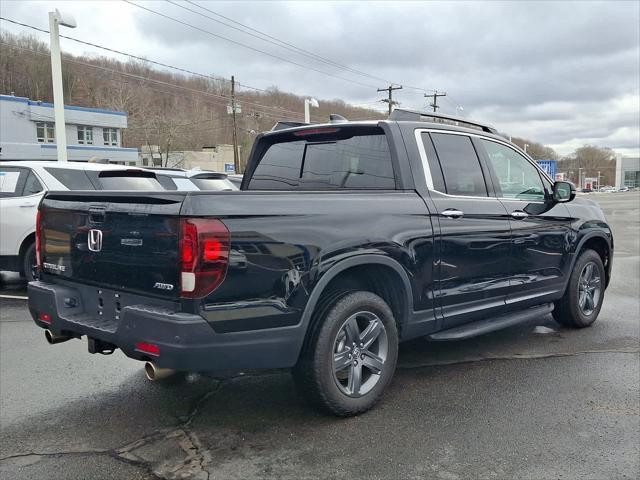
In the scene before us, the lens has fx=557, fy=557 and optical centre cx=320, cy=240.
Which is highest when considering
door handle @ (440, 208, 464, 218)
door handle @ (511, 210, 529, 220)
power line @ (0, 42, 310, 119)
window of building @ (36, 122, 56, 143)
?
power line @ (0, 42, 310, 119)

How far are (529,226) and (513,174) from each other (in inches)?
20.2

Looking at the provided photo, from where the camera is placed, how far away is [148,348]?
2.94 m

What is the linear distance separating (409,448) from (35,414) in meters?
2.44

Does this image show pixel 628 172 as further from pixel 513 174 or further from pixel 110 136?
pixel 513 174

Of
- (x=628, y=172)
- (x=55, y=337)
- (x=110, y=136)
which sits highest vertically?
(x=110, y=136)

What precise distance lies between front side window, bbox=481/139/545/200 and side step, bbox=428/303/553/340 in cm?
102

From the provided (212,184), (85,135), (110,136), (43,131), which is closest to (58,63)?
(212,184)

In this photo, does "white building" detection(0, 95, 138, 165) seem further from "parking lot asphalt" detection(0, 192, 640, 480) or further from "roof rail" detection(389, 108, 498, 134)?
"roof rail" detection(389, 108, 498, 134)

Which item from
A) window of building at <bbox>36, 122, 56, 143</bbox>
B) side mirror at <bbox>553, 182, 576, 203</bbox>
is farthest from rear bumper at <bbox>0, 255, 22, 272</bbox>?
window of building at <bbox>36, 122, 56, 143</bbox>

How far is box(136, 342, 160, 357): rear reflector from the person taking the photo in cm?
290

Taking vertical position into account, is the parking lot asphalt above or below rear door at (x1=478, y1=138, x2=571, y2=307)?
below

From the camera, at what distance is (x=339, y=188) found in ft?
13.8

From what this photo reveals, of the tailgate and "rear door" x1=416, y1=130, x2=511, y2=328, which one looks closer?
the tailgate

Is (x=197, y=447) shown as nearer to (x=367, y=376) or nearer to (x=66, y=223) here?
(x=367, y=376)
